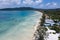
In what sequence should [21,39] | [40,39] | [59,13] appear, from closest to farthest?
[40,39] < [21,39] < [59,13]

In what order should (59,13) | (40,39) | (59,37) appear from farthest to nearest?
(59,13)
(59,37)
(40,39)

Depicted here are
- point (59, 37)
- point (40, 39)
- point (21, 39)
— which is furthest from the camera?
point (21, 39)

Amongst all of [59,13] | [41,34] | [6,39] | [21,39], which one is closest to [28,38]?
[21,39]

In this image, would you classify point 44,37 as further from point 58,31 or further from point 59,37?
point 58,31

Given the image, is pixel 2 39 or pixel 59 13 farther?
pixel 59 13

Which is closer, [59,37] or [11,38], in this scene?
[59,37]

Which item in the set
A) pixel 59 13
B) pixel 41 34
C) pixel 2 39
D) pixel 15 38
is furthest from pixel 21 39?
pixel 59 13

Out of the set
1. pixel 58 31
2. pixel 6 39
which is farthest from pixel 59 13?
pixel 6 39

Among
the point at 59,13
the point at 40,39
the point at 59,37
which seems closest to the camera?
the point at 40,39

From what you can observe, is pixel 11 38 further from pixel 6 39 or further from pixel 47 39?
pixel 47 39
